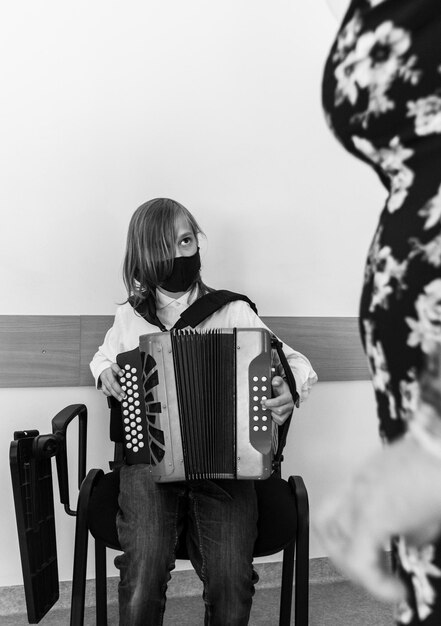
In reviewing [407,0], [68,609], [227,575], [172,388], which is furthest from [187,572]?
[407,0]

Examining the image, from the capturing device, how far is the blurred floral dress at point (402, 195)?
497mm

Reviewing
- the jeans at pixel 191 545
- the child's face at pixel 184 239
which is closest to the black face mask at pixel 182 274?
the child's face at pixel 184 239

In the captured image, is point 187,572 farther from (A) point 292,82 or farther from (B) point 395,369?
(B) point 395,369

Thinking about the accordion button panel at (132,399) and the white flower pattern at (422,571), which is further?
the accordion button panel at (132,399)

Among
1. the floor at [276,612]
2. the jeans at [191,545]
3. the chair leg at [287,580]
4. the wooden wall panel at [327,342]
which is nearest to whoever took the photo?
the jeans at [191,545]

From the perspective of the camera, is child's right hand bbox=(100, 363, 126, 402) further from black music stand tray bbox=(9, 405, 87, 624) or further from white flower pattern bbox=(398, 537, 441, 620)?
white flower pattern bbox=(398, 537, 441, 620)

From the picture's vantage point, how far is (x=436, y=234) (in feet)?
1.63

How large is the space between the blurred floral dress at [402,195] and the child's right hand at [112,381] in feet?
3.68

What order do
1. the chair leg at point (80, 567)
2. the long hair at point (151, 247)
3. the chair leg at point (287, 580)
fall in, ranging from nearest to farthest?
the chair leg at point (80, 567) < the chair leg at point (287, 580) < the long hair at point (151, 247)

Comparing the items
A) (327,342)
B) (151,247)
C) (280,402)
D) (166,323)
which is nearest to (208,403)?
(280,402)

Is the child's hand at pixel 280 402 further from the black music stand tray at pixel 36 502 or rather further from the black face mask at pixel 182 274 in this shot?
the black music stand tray at pixel 36 502

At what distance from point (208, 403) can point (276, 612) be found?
0.92 m

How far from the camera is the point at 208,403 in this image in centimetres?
153

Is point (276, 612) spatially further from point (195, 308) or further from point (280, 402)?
point (195, 308)
